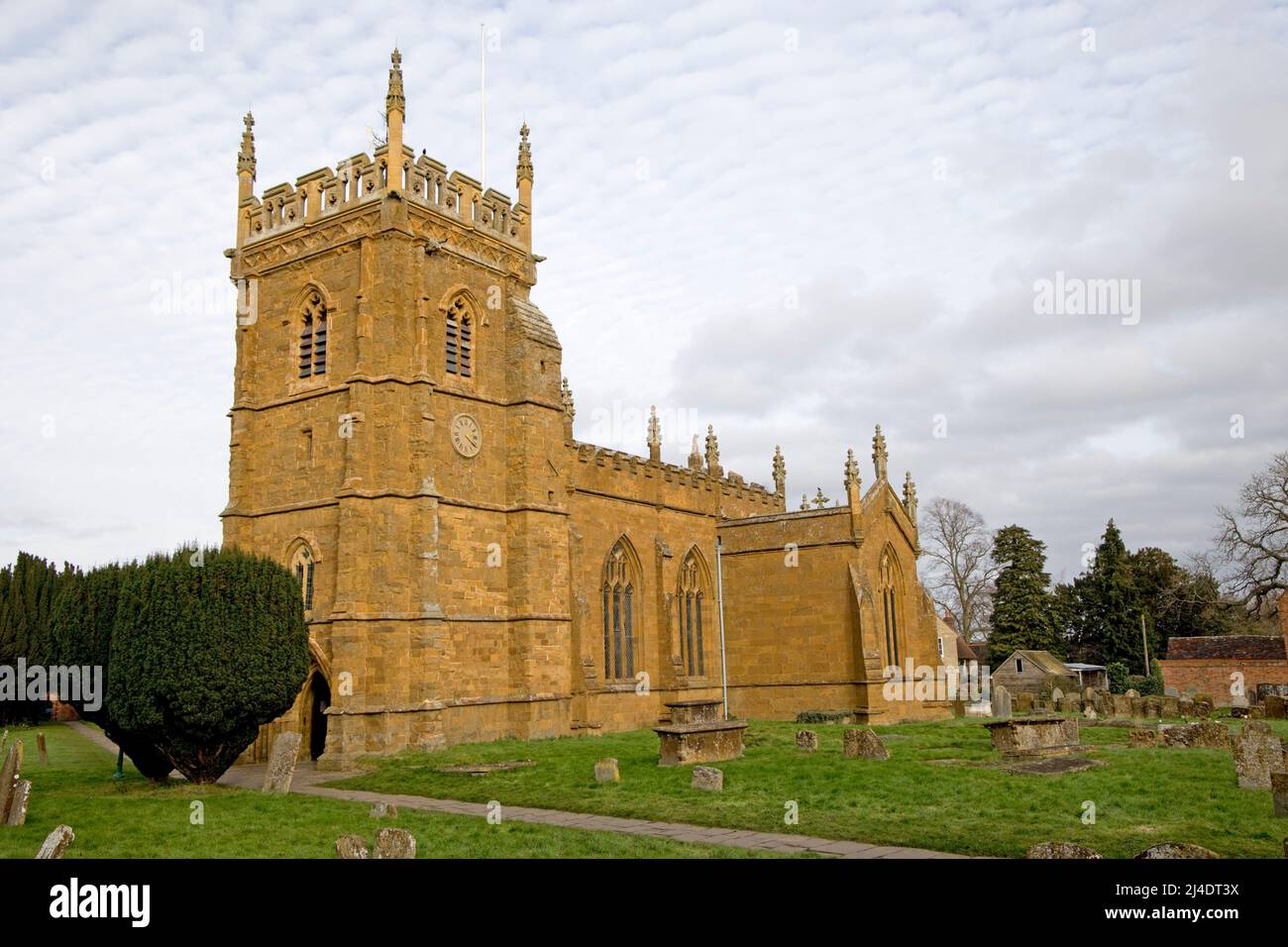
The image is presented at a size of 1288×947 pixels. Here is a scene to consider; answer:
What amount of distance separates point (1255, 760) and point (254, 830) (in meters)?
13.9

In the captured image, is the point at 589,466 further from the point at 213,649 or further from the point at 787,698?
the point at 213,649

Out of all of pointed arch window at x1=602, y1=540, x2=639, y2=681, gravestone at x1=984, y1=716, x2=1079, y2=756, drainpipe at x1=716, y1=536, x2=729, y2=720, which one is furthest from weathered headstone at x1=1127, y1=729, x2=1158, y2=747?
pointed arch window at x1=602, y1=540, x2=639, y2=681

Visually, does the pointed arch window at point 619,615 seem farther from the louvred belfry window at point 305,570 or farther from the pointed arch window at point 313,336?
the pointed arch window at point 313,336

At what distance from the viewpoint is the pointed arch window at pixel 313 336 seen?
2591cm

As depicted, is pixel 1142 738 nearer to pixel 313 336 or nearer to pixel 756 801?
pixel 756 801

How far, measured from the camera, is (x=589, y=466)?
30.2 m

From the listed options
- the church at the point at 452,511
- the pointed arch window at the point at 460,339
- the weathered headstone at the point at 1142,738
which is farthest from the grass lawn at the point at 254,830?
the weathered headstone at the point at 1142,738

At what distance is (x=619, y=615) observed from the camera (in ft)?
103

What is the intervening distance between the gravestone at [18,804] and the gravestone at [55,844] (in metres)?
4.57

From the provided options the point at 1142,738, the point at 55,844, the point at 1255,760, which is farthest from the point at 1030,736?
the point at 55,844

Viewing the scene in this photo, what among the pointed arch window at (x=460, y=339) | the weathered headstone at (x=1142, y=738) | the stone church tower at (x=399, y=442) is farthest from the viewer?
the pointed arch window at (x=460, y=339)

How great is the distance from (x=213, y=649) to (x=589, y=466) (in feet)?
47.5

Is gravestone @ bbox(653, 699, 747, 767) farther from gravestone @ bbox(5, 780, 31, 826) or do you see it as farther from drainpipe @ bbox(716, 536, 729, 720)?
drainpipe @ bbox(716, 536, 729, 720)
